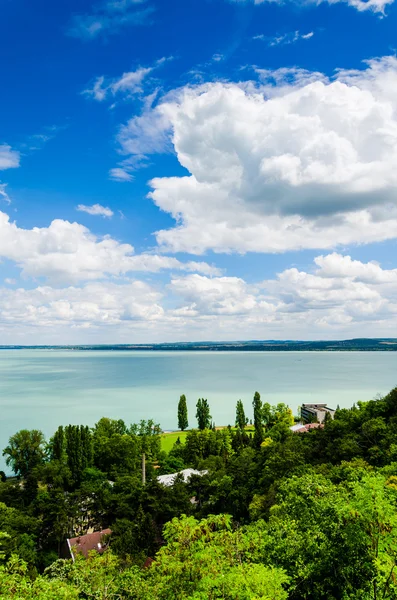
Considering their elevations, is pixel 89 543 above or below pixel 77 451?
below

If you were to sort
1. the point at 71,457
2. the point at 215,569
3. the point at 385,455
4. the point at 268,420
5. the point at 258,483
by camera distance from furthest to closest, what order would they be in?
the point at 268,420 → the point at 71,457 → the point at 258,483 → the point at 385,455 → the point at 215,569

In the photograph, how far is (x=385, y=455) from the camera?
2425 cm

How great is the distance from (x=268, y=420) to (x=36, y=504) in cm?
4106

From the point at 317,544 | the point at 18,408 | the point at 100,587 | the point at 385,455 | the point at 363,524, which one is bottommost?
the point at 18,408

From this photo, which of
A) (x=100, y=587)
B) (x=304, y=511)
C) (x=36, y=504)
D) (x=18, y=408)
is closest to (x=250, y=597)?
(x=100, y=587)

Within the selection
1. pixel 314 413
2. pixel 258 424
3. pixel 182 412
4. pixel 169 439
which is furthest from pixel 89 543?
pixel 314 413

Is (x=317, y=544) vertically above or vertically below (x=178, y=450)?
above

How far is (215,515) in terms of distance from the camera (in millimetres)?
15469

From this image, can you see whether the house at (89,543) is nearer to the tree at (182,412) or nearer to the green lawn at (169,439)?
the green lawn at (169,439)

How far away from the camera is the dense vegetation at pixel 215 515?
27.6 ft

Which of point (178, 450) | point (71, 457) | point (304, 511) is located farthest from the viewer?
point (178, 450)

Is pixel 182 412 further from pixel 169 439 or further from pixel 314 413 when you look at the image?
pixel 314 413

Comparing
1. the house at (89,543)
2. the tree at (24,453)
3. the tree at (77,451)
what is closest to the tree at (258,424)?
the tree at (77,451)

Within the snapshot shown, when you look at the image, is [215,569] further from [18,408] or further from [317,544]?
[18,408]
